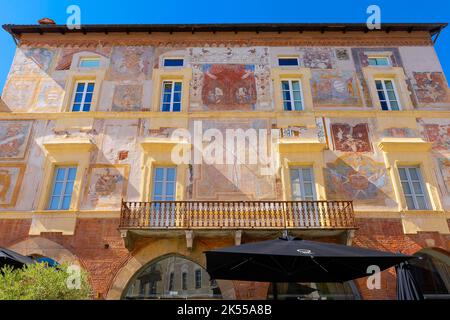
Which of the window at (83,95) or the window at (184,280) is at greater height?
the window at (83,95)

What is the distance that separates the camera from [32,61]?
14.4m

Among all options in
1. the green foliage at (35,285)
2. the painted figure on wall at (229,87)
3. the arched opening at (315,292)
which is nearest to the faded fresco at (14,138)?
the green foliage at (35,285)

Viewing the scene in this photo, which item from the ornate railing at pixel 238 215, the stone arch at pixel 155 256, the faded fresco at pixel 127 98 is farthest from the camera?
the faded fresco at pixel 127 98

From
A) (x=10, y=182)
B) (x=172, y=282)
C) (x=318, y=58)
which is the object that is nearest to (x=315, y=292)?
(x=172, y=282)

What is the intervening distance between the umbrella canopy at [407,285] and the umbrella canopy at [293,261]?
4.34 ft

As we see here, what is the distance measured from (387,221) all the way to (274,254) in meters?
7.38

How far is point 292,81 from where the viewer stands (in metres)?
14.2

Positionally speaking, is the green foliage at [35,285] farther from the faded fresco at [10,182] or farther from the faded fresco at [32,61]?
the faded fresco at [32,61]

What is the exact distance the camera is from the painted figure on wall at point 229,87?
13.4 metres

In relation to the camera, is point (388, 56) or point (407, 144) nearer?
point (407, 144)

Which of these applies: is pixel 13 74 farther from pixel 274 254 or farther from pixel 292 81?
pixel 274 254

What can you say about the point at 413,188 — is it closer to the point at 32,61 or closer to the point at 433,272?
the point at 433,272
